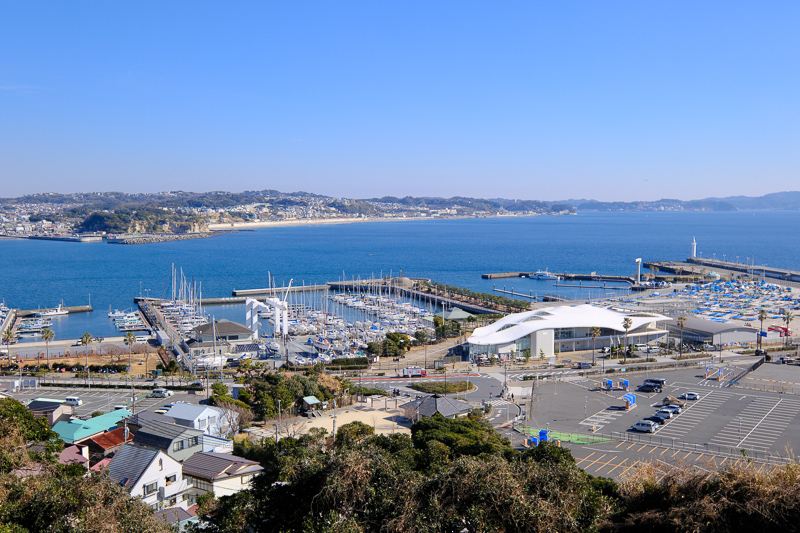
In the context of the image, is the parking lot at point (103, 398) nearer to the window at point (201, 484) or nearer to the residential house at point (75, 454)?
the residential house at point (75, 454)

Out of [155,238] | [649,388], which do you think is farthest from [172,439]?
[155,238]

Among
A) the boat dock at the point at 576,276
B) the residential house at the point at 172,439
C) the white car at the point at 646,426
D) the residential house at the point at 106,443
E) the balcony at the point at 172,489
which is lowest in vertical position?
the boat dock at the point at 576,276

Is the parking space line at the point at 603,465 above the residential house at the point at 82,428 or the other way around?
the other way around

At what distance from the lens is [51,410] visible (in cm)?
1606

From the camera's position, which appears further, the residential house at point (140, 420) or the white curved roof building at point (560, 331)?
the white curved roof building at point (560, 331)

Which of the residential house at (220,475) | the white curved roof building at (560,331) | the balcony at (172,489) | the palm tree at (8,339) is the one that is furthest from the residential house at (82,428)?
the white curved roof building at (560,331)

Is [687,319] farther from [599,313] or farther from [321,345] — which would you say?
[321,345]

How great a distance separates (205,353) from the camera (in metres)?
28.6

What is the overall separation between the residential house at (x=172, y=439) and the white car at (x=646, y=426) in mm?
11577

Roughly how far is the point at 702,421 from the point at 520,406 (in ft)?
17.4

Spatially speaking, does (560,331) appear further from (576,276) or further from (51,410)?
(576,276)

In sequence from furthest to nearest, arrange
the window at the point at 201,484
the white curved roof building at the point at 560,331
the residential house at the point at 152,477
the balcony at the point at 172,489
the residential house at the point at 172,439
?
the white curved roof building at the point at 560,331, the residential house at the point at 172,439, the window at the point at 201,484, the balcony at the point at 172,489, the residential house at the point at 152,477

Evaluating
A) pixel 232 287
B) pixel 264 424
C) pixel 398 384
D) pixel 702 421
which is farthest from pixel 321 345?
pixel 232 287

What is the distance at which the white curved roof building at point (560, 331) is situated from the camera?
27391 millimetres
